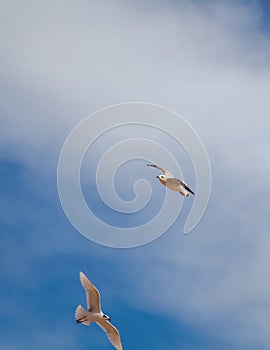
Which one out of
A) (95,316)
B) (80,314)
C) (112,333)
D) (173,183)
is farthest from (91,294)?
(173,183)

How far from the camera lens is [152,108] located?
44.6m

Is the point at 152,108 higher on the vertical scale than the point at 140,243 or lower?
higher

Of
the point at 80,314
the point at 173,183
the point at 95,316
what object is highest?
the point at 173,183

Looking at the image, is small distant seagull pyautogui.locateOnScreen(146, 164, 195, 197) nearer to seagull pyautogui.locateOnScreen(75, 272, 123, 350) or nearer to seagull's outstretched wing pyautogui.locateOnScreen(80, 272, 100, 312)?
seagull's outstretched wing pyautogui.locateOnScreen(80, 272, 100, 312)

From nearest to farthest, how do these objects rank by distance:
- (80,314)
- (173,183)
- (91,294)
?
(173,183) → (91,294) → (80,314)

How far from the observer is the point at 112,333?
137 ft

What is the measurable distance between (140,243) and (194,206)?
9.12ft

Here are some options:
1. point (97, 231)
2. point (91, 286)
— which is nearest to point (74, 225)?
point (97, 231)

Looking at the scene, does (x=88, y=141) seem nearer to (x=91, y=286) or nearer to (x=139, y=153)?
(x=139, y=153)

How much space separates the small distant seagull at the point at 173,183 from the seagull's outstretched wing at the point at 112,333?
623 cm

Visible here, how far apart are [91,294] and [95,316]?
1.22 metres

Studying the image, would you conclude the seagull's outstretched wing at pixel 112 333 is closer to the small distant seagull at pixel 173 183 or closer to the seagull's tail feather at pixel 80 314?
the seagull's tail feather at pixel 80 314

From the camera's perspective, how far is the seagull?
40094 mm

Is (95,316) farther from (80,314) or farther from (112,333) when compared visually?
(112,333)
